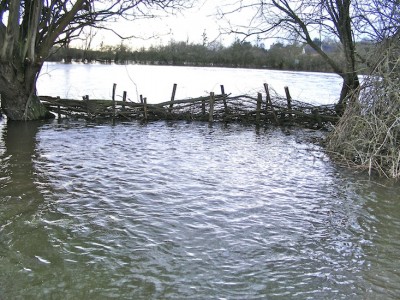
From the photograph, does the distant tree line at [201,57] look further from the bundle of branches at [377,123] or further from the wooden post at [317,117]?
the bundle of branches at [377,123]

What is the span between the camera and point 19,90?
1437 cm

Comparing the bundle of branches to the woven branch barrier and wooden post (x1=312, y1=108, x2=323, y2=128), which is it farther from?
the woven branch barrier

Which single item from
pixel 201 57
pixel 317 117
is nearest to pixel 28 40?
pixel 317 117

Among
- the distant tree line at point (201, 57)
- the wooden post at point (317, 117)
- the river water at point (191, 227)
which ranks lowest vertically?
the river water at point (191, 227)

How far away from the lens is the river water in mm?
4090

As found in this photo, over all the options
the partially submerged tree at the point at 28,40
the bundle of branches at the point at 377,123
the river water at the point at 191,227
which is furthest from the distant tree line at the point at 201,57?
the river water at the point at 191,227

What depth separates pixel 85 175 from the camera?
787cm

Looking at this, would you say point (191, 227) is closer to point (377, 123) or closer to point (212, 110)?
point (377, 123)

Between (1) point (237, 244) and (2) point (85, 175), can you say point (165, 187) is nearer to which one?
(2) point (85, 175)

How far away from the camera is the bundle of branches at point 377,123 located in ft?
29.7

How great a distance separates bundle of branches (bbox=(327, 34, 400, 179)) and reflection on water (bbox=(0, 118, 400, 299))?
79cm

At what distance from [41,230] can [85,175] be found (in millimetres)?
2721

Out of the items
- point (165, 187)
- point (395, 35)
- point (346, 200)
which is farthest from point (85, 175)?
point (395, 35)

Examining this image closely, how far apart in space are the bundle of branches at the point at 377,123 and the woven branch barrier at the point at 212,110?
5.24 m
